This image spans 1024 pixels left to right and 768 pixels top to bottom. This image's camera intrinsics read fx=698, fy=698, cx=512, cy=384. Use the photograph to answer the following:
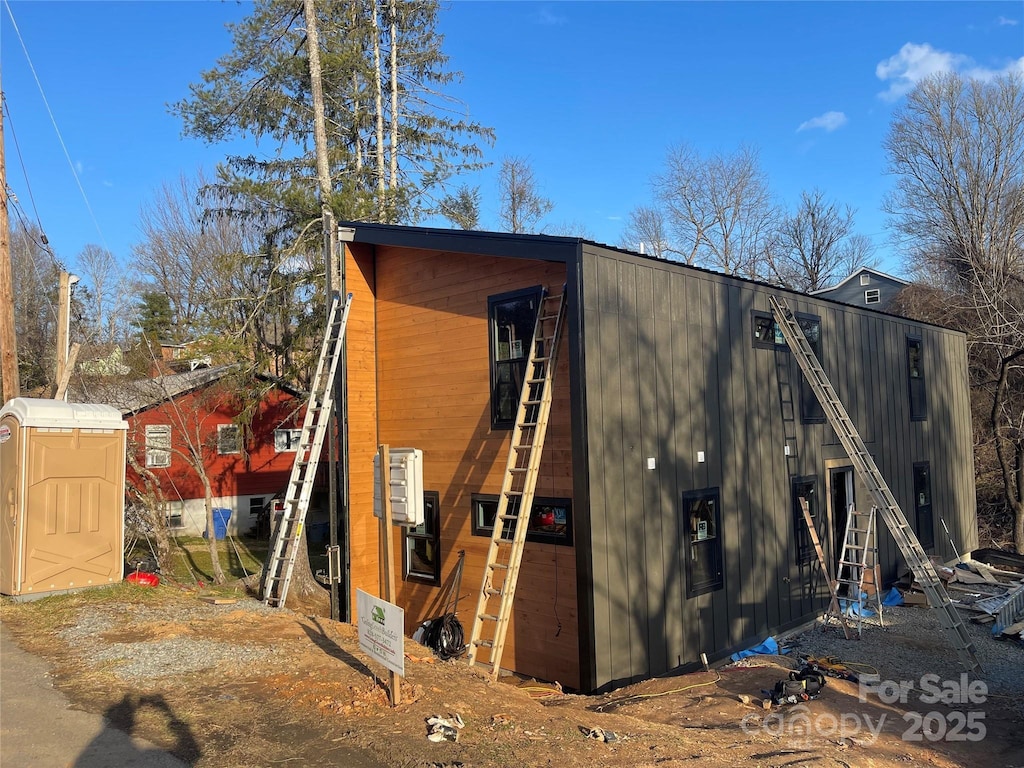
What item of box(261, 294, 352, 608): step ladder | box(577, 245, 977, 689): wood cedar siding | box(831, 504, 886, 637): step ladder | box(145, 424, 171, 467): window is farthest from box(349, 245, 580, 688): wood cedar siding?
box(145, 424, 171, 467): window

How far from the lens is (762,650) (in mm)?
10062

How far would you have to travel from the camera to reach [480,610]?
7.86 metres

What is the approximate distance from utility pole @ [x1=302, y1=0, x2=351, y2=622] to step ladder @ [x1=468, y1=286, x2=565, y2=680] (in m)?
2.56

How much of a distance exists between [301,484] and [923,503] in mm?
13166

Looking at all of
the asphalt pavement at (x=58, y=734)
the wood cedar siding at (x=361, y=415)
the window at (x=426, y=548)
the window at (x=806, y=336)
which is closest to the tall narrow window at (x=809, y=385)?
the window at (x=806, y=336)

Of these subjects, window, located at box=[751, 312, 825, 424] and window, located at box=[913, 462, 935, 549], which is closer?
window, located at box=[751, 312, 825, 424]


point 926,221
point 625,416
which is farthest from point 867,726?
point 926,221

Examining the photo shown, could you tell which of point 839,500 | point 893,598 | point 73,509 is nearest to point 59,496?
point 73,509

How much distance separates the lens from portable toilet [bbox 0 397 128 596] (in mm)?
8367

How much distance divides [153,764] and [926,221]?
3260cm

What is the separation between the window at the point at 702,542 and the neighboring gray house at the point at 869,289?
85.6ft

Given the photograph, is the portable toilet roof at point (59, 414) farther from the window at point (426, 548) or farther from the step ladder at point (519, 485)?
the step ladder at point (519, 485)

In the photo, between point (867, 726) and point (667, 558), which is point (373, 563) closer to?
point (667, 558)

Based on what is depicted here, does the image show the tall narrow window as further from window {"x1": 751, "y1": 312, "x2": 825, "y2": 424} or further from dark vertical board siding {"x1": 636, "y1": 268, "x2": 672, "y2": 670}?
dark vertical board siding {"x1": 636, "y1": 268, "x2": 672, "y2": 670}
